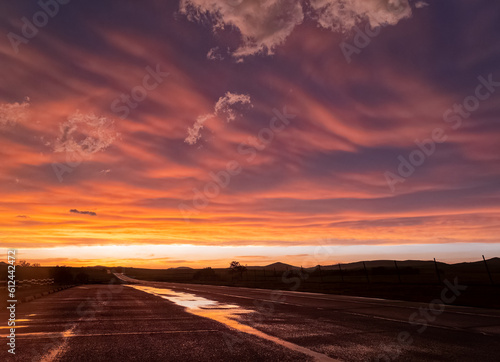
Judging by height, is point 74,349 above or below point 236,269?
below

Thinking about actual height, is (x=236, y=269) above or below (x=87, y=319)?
above

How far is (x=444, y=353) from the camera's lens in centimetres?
720

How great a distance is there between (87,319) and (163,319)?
2.60 m

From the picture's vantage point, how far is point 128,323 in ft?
38.3

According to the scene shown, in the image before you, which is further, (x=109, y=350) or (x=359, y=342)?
(x=359, y=342)

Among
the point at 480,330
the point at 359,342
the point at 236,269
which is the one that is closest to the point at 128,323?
the point at 359,342

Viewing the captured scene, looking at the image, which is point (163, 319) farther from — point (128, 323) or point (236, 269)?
point (236, 269)

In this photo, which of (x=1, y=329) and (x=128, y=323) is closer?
(x=1, y=329)

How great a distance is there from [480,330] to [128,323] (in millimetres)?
10080

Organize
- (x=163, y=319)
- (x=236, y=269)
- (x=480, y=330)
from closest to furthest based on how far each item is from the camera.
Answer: (x=480, y=330)
(x=163, y=319)
(x=236, y=269)

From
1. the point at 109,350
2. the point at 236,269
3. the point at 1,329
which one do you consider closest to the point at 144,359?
the point at 109,350

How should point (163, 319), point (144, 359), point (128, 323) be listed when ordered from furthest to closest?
point (163, 319)
point (128, 323)
point (144, 359)

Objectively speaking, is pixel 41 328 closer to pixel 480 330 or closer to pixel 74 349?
pixel 74 349

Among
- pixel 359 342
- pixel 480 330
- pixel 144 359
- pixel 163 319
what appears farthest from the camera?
pixel 163 319
